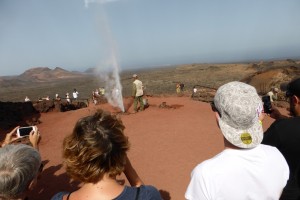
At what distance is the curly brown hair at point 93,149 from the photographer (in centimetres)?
210

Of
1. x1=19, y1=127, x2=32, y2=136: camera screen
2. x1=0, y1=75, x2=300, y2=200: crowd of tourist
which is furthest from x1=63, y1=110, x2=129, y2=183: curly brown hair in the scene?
x1=19, y1=127, x2=32, y2=136: camera screen

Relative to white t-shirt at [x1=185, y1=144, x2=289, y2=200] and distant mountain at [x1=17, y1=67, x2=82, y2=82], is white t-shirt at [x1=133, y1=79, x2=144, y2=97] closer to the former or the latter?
white t-shirt at [x1=185, y1=144, x2=289, y2=200]

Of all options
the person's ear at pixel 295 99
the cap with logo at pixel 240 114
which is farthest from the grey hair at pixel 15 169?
the person's ear at pixel 295 99

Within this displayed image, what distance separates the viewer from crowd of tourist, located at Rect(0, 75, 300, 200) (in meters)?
2.07

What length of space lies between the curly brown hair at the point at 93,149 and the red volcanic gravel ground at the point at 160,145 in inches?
62.7

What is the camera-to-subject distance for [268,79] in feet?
79.5

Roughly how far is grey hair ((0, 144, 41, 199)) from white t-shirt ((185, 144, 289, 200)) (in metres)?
1.12

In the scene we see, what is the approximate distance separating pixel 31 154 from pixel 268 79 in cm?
2426

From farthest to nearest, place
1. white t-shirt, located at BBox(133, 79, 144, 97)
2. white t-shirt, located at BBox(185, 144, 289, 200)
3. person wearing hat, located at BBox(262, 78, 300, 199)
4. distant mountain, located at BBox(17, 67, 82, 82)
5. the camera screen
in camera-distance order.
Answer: distant mountain, located at BBox(17, 67, 82, 82) → white t-shirt, located at BBox(133, 79, 144, 97) → the camera screen → person wearing hat, located at BBox(262, 78, 300, 199) → white t-shirt, located at BBox(185, 144, 289, 200)

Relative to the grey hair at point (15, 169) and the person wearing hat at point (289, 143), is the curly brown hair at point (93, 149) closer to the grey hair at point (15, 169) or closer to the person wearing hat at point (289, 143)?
the grey hair at point (15, 169)

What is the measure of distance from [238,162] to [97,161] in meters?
0.95

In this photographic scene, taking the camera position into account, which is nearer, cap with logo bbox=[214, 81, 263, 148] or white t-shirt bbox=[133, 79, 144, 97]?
cap with logo bbox=[214, 81, 263, 148]

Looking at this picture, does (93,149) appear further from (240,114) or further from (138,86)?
(138,86)

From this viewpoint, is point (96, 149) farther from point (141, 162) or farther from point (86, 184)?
point (141, 162)
